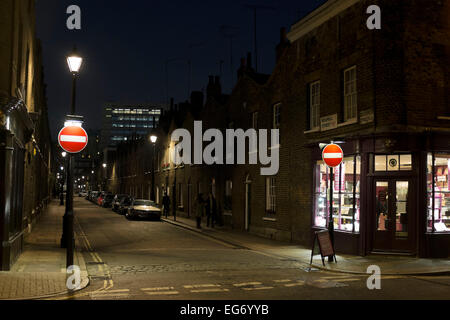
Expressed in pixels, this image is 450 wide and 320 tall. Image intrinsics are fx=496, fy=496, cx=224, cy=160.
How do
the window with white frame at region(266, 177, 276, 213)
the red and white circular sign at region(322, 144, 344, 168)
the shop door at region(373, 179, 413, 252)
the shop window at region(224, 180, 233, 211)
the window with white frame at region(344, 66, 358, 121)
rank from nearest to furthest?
the red and white circular sign at region(322, 144, 344, 168) → the shop door at region(373, 179, 413, 252) → the window with white frame at region(344, 66, 358, 121) → the window with white frame at region(266, 177, 276, 213) → the shop window at region(224, 180, 233, 211)

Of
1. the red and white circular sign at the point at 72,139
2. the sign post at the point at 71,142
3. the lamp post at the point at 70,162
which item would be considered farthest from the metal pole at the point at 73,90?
the red and white circular sign at the point at 72,139

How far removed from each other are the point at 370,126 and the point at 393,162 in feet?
4.45

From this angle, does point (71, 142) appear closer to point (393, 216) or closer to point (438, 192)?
point (393, 216)

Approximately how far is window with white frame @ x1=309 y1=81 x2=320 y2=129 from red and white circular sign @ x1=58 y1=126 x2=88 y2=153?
397 inches

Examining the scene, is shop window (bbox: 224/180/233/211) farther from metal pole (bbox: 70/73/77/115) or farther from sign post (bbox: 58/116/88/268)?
sign post (bbox: 58/116/88/268)

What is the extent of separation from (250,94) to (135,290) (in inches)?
666

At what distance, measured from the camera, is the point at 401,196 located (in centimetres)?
1578

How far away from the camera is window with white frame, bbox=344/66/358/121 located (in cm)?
1709

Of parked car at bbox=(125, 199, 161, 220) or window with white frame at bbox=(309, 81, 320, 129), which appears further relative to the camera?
parked car at bbox=(125, 199, 161, 220)

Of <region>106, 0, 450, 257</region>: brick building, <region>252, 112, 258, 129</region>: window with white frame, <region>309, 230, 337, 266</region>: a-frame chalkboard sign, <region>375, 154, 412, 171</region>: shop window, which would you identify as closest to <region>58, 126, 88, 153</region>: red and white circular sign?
<region>309, 230, 337, 266</region>: a-frame chalkboard sign

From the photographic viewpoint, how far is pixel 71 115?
1220 cm

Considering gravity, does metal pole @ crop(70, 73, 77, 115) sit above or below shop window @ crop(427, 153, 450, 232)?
above
